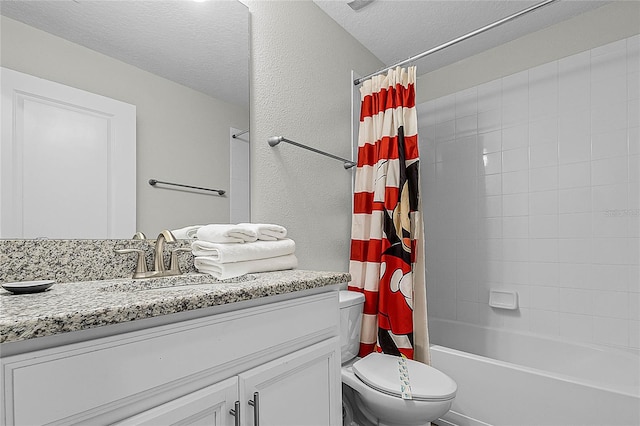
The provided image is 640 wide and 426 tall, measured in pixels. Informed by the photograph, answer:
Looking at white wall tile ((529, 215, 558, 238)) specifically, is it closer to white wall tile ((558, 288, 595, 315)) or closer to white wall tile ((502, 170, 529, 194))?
white wall tile ((502, 170, 529, 194))

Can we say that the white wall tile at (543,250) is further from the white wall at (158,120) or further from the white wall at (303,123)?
the white wall at (158,120)

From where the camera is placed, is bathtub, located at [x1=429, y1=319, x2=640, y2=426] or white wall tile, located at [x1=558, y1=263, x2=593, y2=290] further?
white wall tile, located at [x1=558, y1=263, x2=593, y2=290]

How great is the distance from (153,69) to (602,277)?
8.48ft

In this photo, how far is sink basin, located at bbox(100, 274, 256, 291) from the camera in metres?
0.98

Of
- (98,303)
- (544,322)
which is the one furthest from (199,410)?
(544,322)

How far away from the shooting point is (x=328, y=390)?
3.72ft

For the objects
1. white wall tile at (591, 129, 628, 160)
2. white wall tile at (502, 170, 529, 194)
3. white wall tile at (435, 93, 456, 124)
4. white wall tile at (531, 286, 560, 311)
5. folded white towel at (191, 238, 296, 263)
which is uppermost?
white wall tile at (435, 93, 456, 124)

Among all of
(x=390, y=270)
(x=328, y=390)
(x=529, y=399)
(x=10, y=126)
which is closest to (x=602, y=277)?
(x=529, y=399)

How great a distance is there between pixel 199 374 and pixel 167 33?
1.21 m

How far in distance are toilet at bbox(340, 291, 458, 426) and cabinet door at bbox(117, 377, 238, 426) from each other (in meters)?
0.77

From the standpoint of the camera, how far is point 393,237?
1.81 m

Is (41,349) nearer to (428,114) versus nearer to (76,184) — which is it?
Answer: (76,184)

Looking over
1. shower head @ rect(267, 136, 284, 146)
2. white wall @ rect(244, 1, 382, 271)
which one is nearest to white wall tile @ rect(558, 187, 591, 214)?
white wall @ rect(244, 1, 382, 271)

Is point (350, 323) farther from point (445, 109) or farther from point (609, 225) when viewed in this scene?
point (445, 109)
